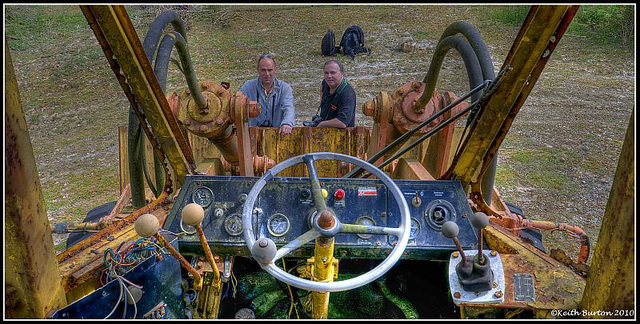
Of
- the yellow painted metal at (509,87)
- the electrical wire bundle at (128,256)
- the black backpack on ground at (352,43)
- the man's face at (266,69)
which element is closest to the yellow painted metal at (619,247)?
the yellow painted metal at (509,87)

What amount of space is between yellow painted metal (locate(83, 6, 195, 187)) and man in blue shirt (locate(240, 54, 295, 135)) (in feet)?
4.85

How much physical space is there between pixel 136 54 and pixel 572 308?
A: 7.38 ft

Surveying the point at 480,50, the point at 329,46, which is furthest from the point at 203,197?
the point at 329,46

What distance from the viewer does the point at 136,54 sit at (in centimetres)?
241

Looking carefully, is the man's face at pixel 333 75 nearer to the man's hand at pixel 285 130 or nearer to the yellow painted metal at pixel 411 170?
the man's hand at pixel 285 130

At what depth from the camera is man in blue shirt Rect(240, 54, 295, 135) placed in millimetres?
4215

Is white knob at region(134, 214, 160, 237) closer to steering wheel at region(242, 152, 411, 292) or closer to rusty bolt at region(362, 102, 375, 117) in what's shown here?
steering wheel at region(242, 152, 411, 292)

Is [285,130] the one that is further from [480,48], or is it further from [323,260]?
[323,260]

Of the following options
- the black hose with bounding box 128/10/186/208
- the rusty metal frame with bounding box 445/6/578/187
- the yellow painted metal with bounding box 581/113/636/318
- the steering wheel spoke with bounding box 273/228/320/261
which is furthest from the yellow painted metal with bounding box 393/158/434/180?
the black hose with bounding box 128/10/186/208

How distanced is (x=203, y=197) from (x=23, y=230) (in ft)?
3.28

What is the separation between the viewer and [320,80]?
8.88m

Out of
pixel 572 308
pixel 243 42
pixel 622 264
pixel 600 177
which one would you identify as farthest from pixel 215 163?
pixel 243 42

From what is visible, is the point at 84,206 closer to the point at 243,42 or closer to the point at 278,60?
the point at 278,60

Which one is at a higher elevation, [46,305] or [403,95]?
[403,95]
